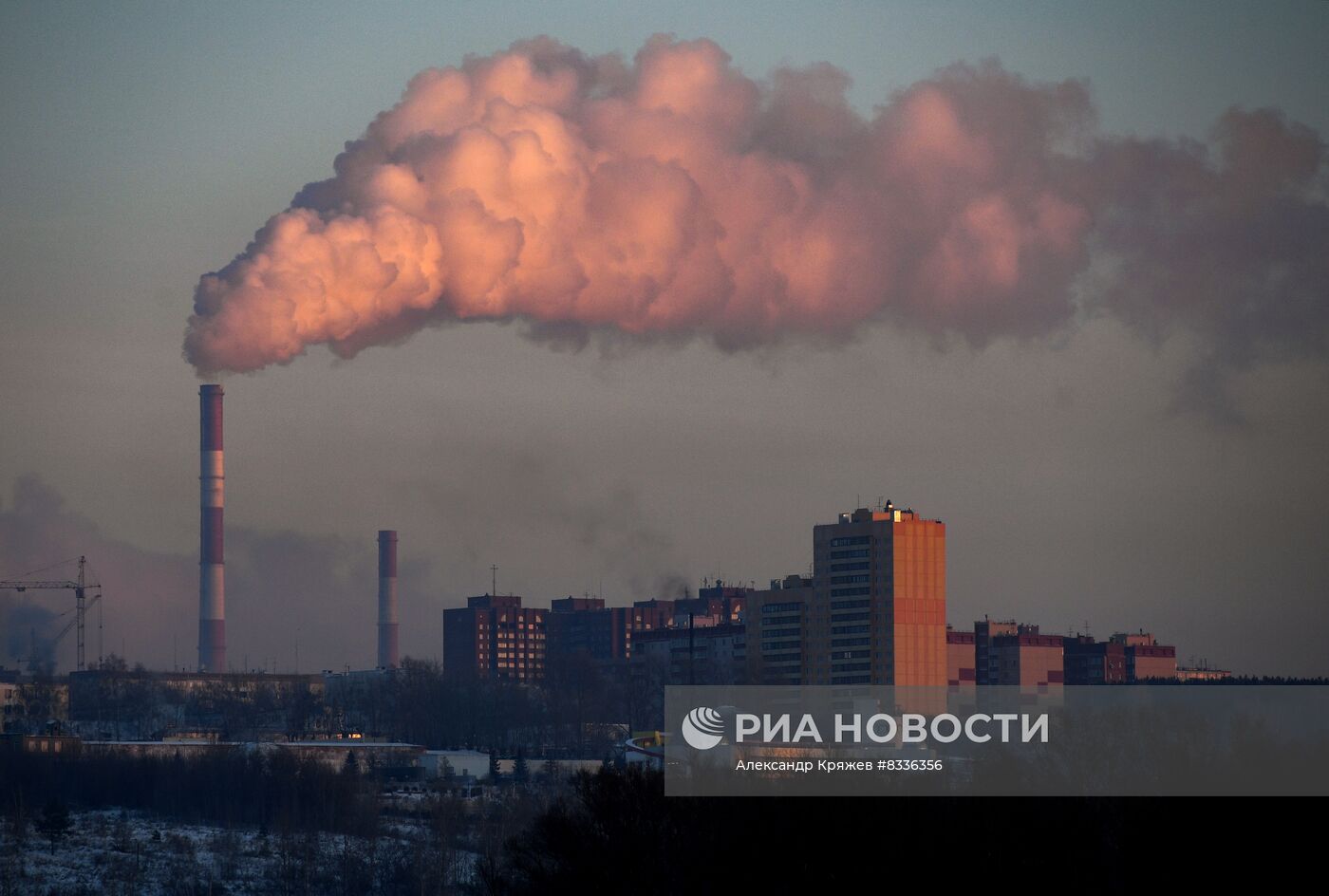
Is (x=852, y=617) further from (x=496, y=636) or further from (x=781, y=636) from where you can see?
(x=496, y=636)

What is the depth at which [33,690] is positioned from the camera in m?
93.9

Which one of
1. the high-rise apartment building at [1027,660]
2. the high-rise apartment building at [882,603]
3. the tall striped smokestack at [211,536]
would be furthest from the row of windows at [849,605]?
the tall striped smokestack at [211,536]

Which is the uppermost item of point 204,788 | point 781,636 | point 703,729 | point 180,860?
point 781,636

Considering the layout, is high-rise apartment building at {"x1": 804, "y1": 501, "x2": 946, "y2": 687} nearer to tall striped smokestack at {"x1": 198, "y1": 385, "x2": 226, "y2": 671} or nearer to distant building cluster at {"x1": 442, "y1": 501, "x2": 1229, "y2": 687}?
distant building cluster at {"x1": 442, "y1": 501, "x2": 1229, "y2": 687}

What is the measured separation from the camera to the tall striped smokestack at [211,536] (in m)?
81.4

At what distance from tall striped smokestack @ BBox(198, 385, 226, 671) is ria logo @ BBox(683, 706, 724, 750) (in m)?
35.6

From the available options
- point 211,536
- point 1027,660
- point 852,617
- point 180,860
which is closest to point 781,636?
point 852,617

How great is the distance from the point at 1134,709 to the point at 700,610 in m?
90.2

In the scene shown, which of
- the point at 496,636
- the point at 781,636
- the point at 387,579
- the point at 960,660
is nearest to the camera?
the point at 781,636

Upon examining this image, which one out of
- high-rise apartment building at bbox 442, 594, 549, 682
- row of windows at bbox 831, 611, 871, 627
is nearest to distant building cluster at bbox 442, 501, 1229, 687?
row of windows at bbox 831, 611, 871, 627

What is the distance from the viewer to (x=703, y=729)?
1853 inches

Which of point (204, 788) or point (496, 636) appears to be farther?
point (496, 636)

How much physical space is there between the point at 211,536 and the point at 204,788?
21564mm

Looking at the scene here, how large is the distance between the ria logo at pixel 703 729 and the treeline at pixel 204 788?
12.9 m
